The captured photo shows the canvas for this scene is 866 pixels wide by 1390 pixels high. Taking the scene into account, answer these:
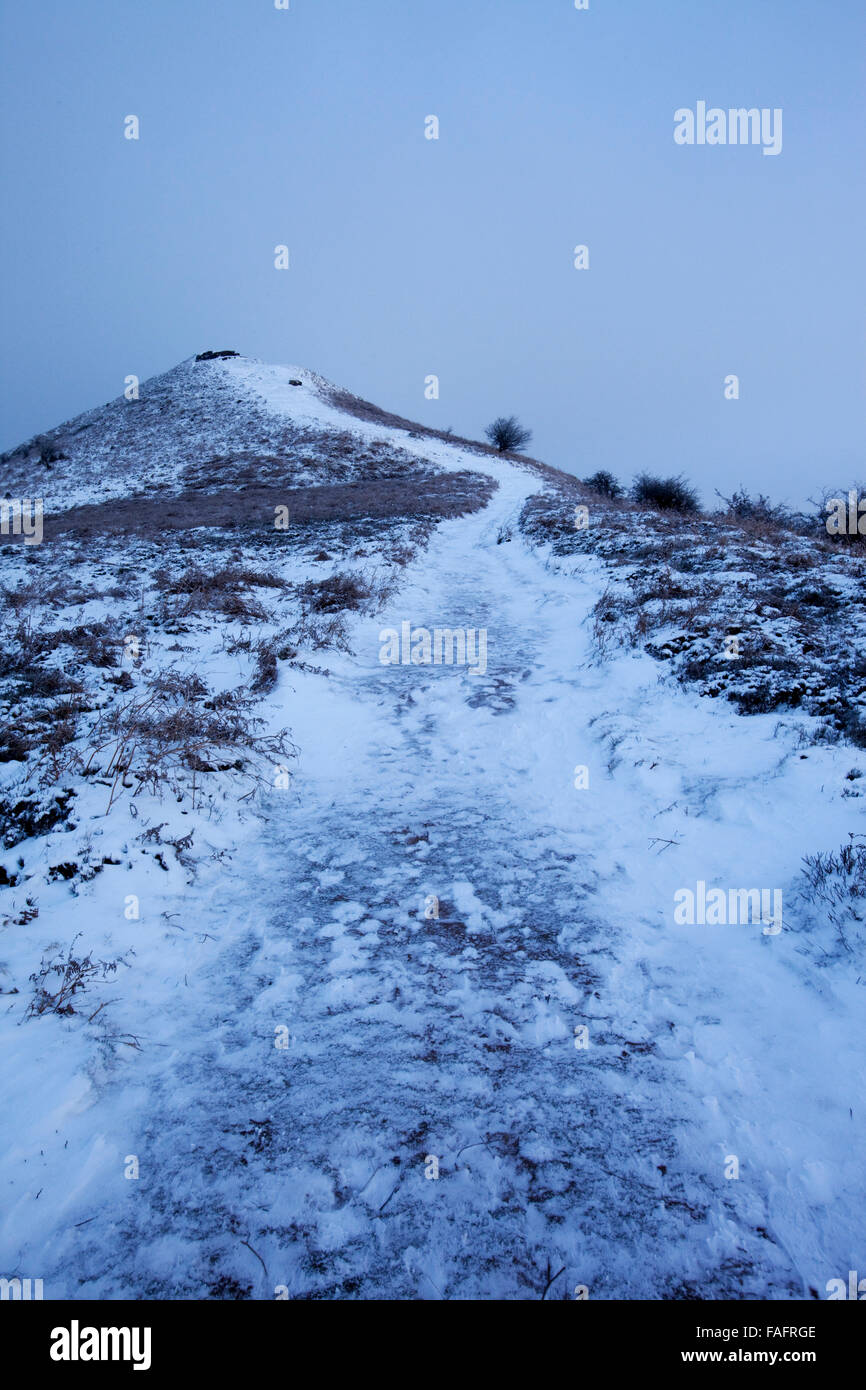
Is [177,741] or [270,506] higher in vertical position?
[270,506]

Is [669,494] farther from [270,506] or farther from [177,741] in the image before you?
[177,741]

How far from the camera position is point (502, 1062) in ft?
9.96

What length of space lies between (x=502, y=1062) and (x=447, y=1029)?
35 cm

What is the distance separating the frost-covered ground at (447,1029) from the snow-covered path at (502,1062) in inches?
0.5

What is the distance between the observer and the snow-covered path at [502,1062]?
7.42 ft
